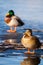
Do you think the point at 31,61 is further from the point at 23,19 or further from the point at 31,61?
the point at 23,19

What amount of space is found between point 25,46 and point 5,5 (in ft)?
25.3

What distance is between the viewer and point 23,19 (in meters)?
12.2

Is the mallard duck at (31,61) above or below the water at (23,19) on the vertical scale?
below

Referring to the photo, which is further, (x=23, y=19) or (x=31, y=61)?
(x=23, y=19)

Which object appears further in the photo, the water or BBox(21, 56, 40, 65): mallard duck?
the water

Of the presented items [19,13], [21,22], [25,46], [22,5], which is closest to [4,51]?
[25,46]

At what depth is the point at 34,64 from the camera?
685 cm

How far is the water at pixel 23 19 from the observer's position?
278 inches

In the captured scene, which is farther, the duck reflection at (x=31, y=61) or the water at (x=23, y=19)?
the water at (x=23, y=19)

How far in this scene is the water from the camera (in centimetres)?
707

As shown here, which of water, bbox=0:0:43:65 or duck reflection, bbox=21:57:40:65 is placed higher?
water, bbox=0:0:43:65

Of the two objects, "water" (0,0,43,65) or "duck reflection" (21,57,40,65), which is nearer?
"duck reflection" (21,57,40,65)

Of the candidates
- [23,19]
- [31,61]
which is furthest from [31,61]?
[23,19]

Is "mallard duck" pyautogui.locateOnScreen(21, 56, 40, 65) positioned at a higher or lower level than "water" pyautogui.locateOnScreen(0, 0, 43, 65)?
lower
